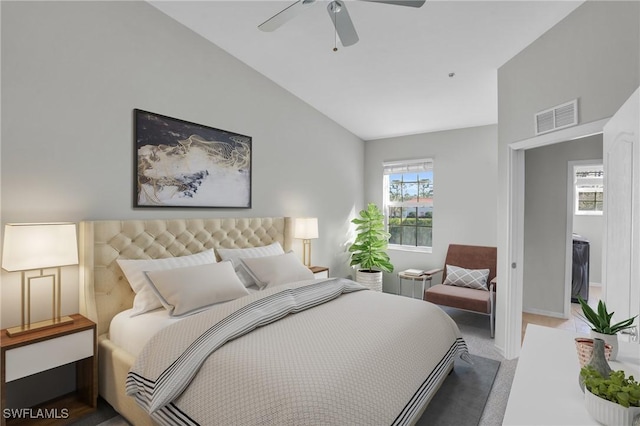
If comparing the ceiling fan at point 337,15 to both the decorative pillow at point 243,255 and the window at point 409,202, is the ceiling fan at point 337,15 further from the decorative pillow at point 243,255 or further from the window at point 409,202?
the window at point 409,202

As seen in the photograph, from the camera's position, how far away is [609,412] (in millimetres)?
891

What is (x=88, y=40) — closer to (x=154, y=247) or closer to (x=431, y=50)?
(x=154, y=247)

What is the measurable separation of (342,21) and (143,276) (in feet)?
7.57

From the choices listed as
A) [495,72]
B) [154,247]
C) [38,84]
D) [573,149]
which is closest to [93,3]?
[38,84]

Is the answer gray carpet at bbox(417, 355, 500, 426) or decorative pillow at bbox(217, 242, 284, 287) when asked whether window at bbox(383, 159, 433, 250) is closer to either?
gray carpet at bbox(417, 355, 500, 426)

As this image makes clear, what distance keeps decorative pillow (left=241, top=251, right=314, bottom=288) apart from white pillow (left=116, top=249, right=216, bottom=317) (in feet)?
2.00

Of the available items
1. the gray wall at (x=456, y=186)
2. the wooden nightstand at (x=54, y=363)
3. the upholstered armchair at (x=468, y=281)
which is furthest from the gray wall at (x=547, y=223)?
the wooden nightstand at (x=54, y=363)

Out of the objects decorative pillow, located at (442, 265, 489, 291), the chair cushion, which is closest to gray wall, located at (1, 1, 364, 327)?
the chair cushion

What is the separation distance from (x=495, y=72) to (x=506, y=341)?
107 inches

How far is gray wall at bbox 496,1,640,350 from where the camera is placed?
197 centimetres

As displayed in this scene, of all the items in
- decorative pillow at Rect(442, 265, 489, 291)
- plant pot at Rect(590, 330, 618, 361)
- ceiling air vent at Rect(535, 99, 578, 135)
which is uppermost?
ceiling air vent at Rect(535, 99, 578, 135)

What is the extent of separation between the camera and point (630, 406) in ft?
2.83

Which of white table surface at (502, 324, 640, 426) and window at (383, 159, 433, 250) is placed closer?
white table surface at (502, 324, 640, 426)

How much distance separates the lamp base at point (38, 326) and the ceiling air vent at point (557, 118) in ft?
12.6
